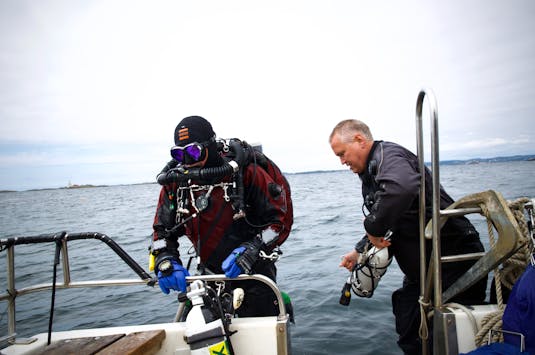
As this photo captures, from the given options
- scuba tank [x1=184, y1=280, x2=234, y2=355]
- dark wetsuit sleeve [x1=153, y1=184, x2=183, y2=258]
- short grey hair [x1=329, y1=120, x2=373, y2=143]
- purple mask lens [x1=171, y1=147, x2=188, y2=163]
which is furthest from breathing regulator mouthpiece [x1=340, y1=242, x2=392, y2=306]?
purple mask lens [x1=171, y1=147, x2=188, y2=163]

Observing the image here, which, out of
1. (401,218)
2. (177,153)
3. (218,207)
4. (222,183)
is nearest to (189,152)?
(177,153)

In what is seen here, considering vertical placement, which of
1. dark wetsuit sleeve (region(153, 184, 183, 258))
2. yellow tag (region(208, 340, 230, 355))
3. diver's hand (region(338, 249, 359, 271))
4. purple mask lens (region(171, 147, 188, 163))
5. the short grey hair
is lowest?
yellow tag (region(208, 340, 230, 355))

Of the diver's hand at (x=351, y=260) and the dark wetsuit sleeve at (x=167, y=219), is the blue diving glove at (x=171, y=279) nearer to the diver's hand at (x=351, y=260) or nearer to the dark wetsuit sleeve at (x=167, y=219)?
the dark wetsuit sleeve at (x=167, y=219)

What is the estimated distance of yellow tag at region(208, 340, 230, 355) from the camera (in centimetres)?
193

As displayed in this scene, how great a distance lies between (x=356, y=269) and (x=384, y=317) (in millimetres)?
2248

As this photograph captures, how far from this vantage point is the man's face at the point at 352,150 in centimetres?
249

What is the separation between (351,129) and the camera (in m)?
2.53

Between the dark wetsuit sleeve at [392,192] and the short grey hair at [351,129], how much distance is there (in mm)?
379

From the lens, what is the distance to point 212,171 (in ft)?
8.55

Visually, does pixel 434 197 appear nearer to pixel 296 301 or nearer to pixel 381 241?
pixel 381 241

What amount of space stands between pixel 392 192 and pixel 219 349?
1383 millimetres

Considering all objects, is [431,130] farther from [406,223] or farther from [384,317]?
[384,317]

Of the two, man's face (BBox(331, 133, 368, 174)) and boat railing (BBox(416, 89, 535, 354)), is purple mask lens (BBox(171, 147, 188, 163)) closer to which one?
man's face (BBox(331, 133, 368, 174))

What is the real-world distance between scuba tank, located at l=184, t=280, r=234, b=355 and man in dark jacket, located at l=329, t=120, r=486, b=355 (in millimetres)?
1131
